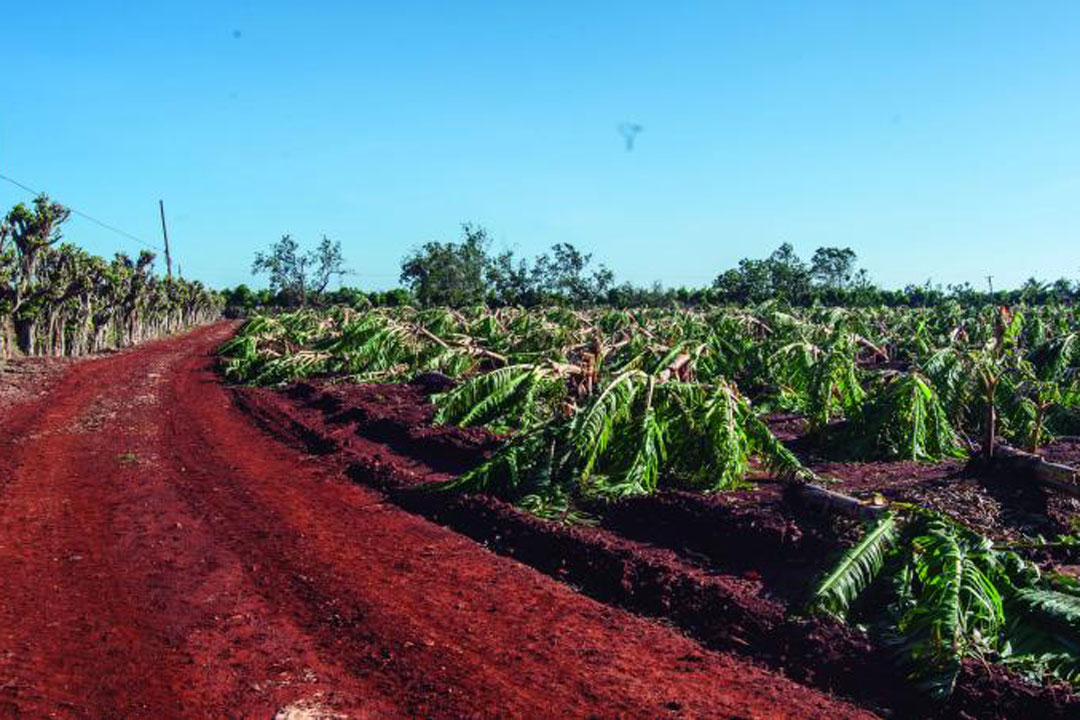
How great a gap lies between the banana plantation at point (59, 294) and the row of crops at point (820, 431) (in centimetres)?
1146

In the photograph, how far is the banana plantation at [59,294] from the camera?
20.9 metres

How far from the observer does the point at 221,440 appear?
10.7m

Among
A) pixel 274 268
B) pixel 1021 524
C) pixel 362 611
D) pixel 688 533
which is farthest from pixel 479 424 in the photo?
pixel 274 268

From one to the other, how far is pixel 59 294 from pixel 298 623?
21741mm

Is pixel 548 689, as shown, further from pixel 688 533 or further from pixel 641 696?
pixel 688 533

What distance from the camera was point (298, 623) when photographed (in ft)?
15.5

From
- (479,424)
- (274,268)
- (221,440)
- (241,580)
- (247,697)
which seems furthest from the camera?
(274,268)

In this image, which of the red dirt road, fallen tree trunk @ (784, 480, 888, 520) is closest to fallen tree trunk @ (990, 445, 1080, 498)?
fallen tree trunk @ (784, 480, 888, 520)

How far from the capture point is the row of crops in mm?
3990

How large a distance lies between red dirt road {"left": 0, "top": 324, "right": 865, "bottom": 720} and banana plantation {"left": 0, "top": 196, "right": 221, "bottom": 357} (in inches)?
618

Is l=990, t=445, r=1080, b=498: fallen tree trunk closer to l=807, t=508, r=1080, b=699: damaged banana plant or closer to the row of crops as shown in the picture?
the row of crops

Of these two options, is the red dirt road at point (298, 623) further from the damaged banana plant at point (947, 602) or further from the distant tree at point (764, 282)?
the distant tree at point (764, 282)

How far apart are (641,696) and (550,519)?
2629 mm

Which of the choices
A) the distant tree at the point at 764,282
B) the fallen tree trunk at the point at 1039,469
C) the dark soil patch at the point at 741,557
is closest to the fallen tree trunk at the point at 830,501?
the dark soil patch at the point at 741,557
